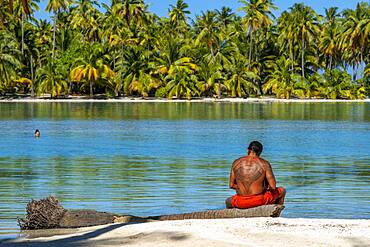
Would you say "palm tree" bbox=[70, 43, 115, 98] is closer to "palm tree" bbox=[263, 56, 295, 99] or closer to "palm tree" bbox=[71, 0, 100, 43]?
"palm tree" bbox=[71, 0, 100, 43]

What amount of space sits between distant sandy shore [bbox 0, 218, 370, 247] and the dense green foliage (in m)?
84.1

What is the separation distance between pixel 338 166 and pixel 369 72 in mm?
78841

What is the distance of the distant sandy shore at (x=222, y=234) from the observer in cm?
970

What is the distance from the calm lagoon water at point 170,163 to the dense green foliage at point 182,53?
3667 cm

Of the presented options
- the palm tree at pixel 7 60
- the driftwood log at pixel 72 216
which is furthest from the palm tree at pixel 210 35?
the driftwood log at pixel 72 216

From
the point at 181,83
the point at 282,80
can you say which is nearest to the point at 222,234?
the point at 181,83

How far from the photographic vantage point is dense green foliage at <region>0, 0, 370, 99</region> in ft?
331

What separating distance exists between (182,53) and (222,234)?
92.4m

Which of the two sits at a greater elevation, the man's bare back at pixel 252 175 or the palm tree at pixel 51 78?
the palm tree at pixel 51 78

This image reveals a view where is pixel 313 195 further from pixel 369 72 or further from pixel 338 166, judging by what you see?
pixel 369 72

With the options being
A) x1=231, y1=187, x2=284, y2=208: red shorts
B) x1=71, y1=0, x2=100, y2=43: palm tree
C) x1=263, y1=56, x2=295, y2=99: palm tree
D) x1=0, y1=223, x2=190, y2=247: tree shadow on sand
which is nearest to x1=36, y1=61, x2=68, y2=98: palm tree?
x1=71, y1=0, x2=100, y2=43: palm tree

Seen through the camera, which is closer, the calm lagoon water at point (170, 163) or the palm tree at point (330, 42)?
the calm lagoon water at point (170, 163)

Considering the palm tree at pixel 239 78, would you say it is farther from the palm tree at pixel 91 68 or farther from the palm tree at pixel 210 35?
the palm tree at pixel 91 68

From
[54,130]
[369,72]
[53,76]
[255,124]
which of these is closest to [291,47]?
[369,72]
